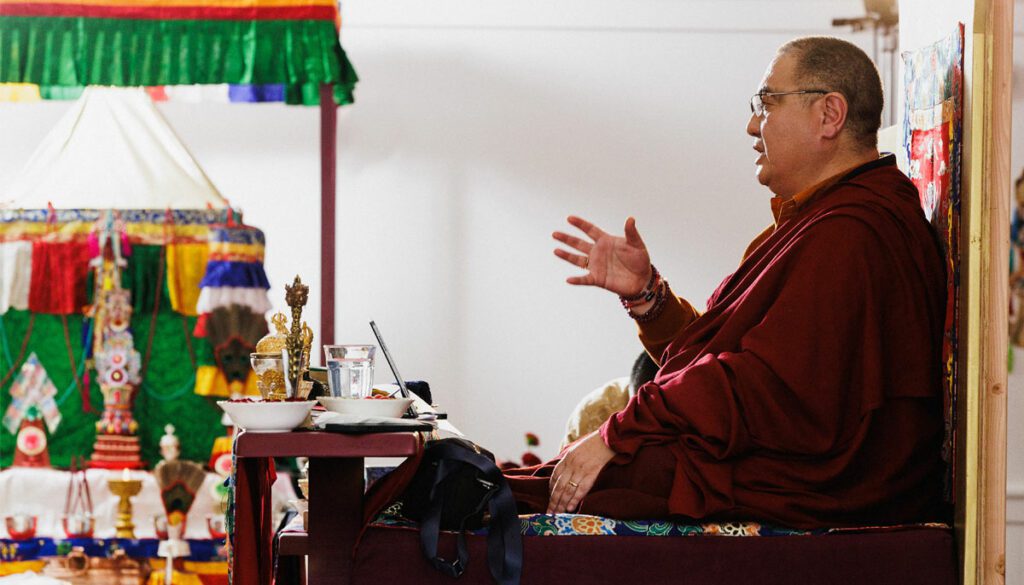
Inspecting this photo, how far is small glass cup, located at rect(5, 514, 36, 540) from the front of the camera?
15.8ft

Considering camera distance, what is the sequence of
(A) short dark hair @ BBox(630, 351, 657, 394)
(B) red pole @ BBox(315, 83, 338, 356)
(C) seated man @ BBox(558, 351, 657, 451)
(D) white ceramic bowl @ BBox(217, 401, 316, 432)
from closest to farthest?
1. (D) white ceramic bowl @ BBox(217, 401, 316, 432)
2. (A) short dark hair @ BBox(630, 351, 657, 394)
3. (C) seated man @ BBox(558, 351, 657, 451)
4. (B) red pole @ BBox(315, 83, 338, 356)

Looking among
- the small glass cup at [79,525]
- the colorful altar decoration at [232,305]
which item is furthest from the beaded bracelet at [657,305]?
the small glass cup at [79,525]

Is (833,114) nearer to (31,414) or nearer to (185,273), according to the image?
(185,273)

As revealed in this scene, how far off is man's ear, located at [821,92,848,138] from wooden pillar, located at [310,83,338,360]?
2.62m

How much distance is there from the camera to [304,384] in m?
2.26

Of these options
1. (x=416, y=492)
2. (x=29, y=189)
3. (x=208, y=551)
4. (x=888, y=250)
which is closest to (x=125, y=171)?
(x=29, y=189)

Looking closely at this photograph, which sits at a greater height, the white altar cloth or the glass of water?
the glass of water

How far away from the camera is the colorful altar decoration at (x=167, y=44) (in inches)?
170

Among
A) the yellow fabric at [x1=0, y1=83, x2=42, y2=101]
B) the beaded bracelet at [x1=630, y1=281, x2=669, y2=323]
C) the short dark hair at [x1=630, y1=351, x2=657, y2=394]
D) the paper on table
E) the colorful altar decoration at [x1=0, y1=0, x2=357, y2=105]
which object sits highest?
the colorful altar decoration at [x1=0, y1=0, x2=357, y2=105]

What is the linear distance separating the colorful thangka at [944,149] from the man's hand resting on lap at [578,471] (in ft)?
2.26

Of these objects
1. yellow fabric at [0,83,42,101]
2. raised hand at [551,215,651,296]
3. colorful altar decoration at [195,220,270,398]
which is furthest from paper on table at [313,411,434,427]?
A: yellow fabric at [0,83,42,101]

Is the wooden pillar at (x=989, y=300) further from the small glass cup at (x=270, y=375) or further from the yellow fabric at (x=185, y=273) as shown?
the yellow fabric at (x=185, y=273)

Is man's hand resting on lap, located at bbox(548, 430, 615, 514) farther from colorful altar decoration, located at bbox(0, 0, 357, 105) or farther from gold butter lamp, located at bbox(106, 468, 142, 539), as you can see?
gold butter lamp, located at bbox(106, 468, 142, 539)

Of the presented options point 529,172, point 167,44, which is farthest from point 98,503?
point 529,172
